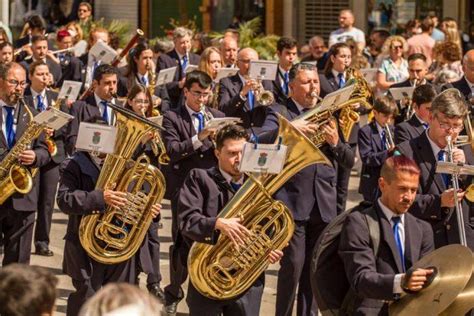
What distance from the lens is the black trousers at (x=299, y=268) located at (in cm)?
985

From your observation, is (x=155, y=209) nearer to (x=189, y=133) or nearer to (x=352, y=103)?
(x=189, y=133)

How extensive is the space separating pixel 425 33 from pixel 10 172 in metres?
10.7

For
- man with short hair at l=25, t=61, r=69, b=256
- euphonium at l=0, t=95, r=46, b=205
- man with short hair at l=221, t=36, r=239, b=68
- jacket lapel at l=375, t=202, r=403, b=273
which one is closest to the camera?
jacket lapel at l=375, t=202, r=403, b=273

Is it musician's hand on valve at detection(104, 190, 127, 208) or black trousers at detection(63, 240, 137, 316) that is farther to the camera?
black trousers at detection(63, 240, 137, 316)

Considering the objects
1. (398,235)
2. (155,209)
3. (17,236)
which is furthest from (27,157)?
(398,235)

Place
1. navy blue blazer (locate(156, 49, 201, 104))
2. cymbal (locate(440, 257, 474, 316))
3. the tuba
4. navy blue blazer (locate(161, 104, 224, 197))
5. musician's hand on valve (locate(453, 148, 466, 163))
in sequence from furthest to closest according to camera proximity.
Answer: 1. navy blue blazer (locate(156, 49, 201, 104))
2. navy blue blazer (locate(161, 104, 224, 197))
3. the tuba
4. musician's hand on valve (locate(453, 148, 466, 163))
5. cymbal (locate(440, 257, 474, 316))

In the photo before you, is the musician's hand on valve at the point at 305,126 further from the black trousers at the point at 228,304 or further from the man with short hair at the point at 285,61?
the man with short hair at the point at 285,61

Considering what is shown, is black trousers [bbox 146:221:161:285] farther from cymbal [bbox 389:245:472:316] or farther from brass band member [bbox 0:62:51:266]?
cymbal [bbox 389:245:472:316]

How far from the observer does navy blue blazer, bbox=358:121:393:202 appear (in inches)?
437

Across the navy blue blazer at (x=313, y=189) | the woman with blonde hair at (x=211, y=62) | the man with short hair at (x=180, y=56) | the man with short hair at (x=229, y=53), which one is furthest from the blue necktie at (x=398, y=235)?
the man with short hair at (x=180, y=56)

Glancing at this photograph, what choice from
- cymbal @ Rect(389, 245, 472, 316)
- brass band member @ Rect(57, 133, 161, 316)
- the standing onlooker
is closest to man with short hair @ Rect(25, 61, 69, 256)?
brass band member @ Rect(57, 133, 161, 316)

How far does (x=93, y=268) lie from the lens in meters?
9.42

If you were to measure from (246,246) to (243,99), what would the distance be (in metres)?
4.53

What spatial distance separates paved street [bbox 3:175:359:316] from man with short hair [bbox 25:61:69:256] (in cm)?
21
